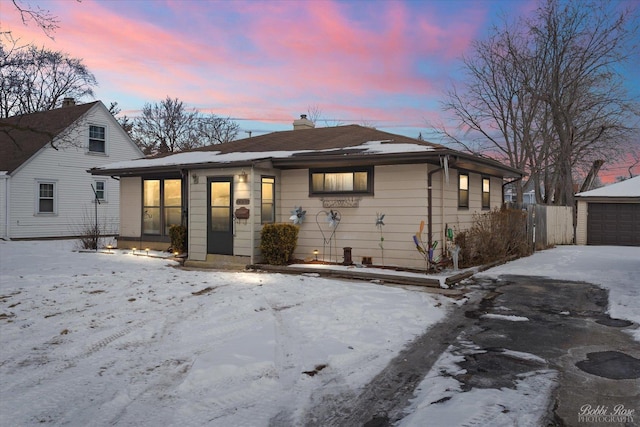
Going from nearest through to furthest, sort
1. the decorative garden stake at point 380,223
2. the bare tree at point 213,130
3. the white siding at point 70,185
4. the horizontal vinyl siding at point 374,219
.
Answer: the horizontal vinyl siding at point 374,219 < the decorative garden stake at point 380,223 < the white siding at point 70,185 < the bare tree at point 213,130

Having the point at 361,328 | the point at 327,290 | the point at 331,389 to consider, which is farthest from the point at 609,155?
the point at 331,389

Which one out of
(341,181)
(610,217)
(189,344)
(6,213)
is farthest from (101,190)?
(610,217)

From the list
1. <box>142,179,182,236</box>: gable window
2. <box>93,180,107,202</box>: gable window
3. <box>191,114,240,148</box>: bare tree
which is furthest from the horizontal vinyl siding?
<box>191,114,240,148</box>: bare tree

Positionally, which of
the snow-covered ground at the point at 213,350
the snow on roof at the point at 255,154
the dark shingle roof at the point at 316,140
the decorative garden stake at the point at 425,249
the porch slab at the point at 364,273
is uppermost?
the dark shingle roof at the point at 316,140

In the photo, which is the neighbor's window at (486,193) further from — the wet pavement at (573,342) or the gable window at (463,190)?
the wet pavement at (573,342)

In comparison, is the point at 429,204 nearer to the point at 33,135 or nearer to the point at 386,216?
the point at 386,216

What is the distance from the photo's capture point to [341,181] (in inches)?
448

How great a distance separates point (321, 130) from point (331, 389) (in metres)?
12.6

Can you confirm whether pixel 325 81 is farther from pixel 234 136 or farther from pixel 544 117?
pixel 234 136

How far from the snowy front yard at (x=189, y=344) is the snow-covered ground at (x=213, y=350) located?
2 cm

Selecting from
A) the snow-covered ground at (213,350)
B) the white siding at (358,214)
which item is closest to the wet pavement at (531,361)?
the snow-covered ground at (213,350)

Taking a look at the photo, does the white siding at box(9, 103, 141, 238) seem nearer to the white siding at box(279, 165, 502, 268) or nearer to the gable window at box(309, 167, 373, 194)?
the white siding at box(279, 165, 502, 268)

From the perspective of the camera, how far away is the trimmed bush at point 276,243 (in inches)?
432

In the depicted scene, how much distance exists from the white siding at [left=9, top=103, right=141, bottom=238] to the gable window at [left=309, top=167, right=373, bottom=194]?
13.1 metres
